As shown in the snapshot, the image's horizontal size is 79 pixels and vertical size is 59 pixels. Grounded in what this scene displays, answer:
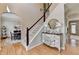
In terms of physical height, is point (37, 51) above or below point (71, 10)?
below

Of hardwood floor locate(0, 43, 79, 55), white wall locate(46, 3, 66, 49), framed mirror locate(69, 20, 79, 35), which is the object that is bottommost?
hardwood floor locate(0, 43, 79, 55)

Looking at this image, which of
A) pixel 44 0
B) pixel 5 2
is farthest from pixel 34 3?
pixel 5 2

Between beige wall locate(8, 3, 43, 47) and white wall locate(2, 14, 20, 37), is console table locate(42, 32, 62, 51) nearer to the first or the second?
beige wall locate(8, 3, 43, 47)

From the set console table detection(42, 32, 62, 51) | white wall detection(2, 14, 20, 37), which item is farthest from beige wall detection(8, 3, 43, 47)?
console table detection(42, 32, 62, 51)

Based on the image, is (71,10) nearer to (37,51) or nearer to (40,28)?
(40,28)

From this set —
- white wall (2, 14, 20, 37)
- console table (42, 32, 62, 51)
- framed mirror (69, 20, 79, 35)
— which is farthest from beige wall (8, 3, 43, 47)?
framed mirror (69, 20, 79, 35)

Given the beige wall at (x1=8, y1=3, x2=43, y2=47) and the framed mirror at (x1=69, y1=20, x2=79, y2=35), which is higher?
the beige wall at (x1=8, y1=3, x2=43, y2=47)

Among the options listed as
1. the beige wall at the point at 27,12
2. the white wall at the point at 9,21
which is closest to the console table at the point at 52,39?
the beige wall at the point at 27,12

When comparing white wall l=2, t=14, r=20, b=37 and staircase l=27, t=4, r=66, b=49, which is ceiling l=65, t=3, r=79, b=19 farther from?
white wall l=2, t=14, r=20, b=37

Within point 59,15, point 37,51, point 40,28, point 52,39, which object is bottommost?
A: point 37,51

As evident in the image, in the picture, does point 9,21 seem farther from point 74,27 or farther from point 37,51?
point 74,27

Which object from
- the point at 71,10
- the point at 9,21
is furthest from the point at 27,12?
the point at 71,10

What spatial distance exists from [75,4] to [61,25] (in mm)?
310

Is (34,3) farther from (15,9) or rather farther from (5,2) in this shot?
(5,2)
